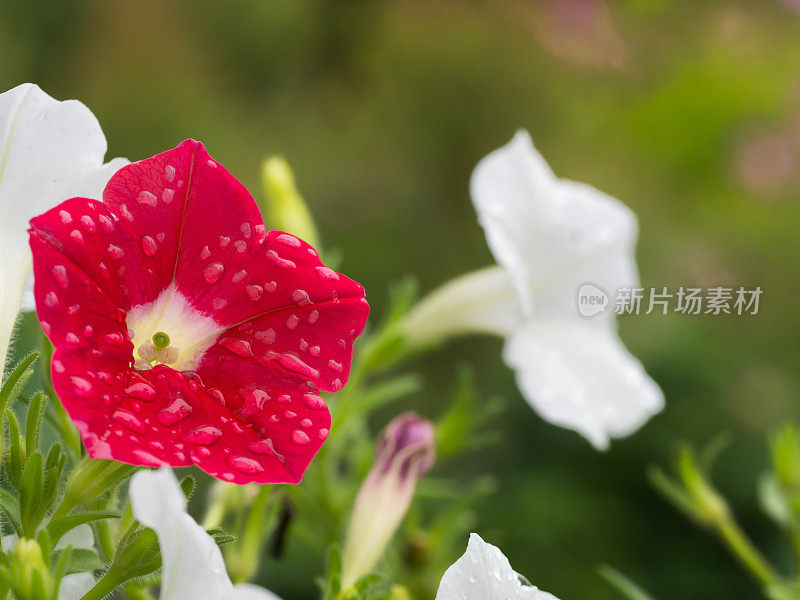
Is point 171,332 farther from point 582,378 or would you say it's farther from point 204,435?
point 582,378

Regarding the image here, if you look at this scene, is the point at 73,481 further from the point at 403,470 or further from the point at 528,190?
the point at 528,190

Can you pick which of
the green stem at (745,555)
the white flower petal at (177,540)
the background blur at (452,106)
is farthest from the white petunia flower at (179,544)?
the background blur at (452,106)

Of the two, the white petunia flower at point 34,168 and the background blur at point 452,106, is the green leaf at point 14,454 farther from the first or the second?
the background blur at point 452,106

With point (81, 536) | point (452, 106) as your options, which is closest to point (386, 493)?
point (81, 536)

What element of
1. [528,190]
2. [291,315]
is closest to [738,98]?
[528,190]

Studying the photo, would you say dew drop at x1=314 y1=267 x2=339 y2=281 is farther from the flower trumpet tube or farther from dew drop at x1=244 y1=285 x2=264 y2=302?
the flower trumpet tube

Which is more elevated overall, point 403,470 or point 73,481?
point 403,470
